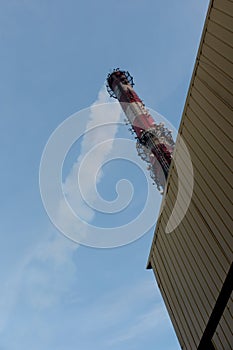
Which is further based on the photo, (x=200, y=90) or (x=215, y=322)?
(x=200, y=90)

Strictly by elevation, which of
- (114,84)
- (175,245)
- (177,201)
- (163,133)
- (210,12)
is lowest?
(175,245)

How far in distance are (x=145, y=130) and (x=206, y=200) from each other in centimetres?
2940

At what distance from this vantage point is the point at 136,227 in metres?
10.7

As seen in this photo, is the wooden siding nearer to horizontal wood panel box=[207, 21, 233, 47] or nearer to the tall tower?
horizontal wood panel box=[207, 21, 233, 47]

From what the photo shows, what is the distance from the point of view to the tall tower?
31984 mm

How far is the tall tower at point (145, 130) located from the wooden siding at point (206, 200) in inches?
909

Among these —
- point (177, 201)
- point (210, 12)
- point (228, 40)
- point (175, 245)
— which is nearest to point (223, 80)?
point (228, 40)

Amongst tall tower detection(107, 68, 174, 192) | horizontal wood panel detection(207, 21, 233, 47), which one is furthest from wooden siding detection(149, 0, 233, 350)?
tall tower detection(107, 68, 174, 192)

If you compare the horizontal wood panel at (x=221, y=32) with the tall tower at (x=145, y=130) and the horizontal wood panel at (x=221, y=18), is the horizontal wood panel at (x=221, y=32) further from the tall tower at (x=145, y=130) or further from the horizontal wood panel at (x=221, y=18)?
the tall tower at (x=145, y=130)

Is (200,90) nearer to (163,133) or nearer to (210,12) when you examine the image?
(210,12)

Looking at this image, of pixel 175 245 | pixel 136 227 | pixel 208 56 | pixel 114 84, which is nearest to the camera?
pixel 208 56

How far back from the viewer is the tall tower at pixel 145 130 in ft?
105

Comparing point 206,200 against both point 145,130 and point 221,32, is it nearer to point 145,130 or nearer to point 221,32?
point 221,32

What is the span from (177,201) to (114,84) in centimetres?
3518
